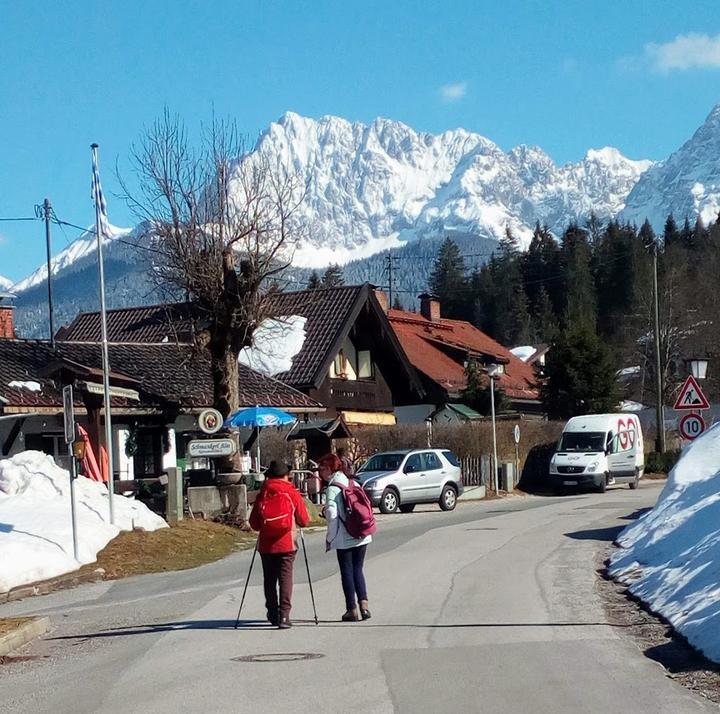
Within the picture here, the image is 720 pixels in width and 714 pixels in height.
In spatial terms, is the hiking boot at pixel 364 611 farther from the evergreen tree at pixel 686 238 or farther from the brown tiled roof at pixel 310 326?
the evergreen tree at pixel 686 238

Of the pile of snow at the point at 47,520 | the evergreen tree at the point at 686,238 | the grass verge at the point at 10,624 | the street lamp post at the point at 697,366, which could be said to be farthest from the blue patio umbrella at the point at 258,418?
the evergreen tree at the point at 686,238

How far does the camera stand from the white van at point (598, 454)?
4125 centimetres

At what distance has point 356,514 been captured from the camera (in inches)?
483

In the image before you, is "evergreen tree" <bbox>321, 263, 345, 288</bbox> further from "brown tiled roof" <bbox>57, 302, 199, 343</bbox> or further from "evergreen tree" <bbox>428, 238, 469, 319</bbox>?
"brown tiled roof" <bbox>57, 302, 199, 343</bbox>

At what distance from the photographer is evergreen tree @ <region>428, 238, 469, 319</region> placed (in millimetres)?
123688

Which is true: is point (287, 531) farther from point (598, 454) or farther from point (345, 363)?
point (345, 363)

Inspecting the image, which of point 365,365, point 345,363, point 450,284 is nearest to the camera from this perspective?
point 345,363

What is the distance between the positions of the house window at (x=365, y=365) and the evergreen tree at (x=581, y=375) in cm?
1124

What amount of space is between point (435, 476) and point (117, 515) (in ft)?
40.0

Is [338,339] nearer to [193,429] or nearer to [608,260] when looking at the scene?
[193,429]

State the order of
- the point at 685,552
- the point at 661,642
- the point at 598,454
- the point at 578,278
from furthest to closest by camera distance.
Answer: the point at 578,278, the point at 598,454, the point at 685,552, the point at 661,642

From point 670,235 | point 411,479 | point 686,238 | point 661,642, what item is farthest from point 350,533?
point 670,235

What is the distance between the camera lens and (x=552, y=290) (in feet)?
391

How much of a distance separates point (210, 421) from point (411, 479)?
7651 mm
